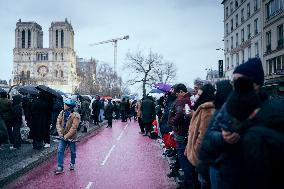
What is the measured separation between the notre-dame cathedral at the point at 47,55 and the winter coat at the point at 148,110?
11324cm

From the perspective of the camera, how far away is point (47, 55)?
452ft

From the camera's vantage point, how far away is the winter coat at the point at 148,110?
20.5m

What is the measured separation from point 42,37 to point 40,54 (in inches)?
354

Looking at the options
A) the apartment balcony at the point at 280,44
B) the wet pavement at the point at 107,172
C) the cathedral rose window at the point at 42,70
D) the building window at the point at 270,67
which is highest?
the cathedral rose window at the point at 42,70

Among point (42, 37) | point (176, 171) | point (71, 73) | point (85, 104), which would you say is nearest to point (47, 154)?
point (176, 171)

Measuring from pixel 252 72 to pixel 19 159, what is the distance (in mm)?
9612

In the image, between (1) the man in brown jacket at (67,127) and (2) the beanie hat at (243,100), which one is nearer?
(2) the beanie hat at (243,100)

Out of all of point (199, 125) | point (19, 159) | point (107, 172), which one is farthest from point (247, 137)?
point (19, 159)

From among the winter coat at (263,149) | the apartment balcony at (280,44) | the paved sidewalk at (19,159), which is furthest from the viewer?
the apartment balcony at (280,44)

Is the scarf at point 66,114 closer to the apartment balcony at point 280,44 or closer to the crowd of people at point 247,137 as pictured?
the crowd of people at point 247,137

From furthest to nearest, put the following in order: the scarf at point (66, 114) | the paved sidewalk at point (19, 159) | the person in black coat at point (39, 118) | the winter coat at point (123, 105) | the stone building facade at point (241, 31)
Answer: the stone building facade at point (241, 31) → the winter coat at point (123, 105) → the person in black coat at point (39, 118) → the scarf at point (66, 114) → the paved sidewalk at point (19, 159)

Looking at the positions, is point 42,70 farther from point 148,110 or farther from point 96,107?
point 148,110

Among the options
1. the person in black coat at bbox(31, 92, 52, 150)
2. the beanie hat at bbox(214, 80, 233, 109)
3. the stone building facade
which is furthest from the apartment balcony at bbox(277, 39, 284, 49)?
the beanie hat at bbox(214, 80, 233, 109)

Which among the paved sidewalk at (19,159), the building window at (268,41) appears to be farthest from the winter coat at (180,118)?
the building window at (268,41)
